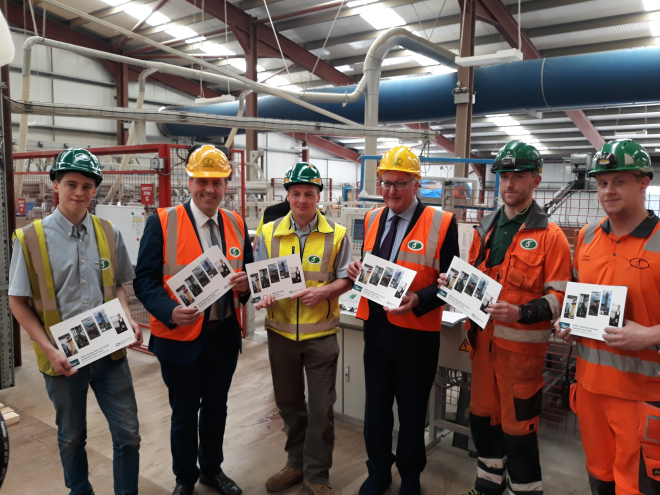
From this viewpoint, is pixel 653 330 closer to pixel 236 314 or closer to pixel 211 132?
pixel 236 314

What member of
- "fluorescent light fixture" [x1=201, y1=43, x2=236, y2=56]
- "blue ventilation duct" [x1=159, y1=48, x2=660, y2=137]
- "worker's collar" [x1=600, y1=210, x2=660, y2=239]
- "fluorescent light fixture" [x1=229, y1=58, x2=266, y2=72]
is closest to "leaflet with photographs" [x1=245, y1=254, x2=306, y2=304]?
"worker's collar" [x1=600, y1=210, x2=660, y2=239]

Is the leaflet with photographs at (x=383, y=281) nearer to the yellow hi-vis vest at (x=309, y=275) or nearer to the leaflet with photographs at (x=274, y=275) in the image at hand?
the yellow hi-vis vest at (x=309, y=275)

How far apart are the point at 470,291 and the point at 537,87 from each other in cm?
658

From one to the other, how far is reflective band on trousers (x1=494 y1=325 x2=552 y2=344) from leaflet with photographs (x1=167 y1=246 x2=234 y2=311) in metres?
1.38

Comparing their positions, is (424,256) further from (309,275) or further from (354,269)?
(309,275)

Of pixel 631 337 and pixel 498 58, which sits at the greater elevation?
pixel 498 58

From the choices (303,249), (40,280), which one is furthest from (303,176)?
(40,280)

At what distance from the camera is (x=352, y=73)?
1311 cm

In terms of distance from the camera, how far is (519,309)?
2.09 metres

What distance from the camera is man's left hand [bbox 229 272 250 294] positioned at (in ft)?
7.83

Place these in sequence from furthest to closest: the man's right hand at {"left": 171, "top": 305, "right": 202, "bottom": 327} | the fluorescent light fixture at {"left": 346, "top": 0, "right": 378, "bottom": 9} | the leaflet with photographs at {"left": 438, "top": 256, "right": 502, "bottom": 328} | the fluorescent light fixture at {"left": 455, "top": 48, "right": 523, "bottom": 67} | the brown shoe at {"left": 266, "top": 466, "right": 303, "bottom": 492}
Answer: the fluorescent light fixture at {"left": 346, "top": 0, "right": 378, "bottom": 9}, the fluorescent light fixture at {"left": 455, "top": 48, "right": 523, "bottom": 67}, the brown shoe at {"left": 266, "top": 466, "right": 303, "bottom": 492}, the man's right hand at {"left": 171, "top": 305, "right": 202, "bottom": 327}, the leaflet with photographs at {"left": 438, "top": 256, "right": 502, "bottom": 328}

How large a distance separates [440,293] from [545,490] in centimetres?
158

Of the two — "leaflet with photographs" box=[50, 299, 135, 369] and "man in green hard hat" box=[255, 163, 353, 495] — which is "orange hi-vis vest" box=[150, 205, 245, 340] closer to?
"leaflet with photographs" box=[50, 299, 135, 369]

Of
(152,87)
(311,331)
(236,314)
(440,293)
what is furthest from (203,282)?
(152,87)
